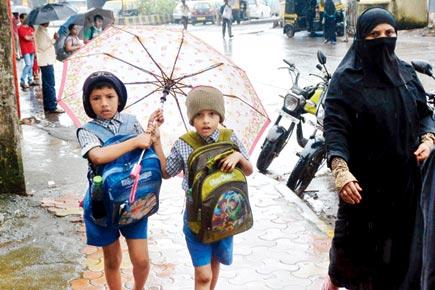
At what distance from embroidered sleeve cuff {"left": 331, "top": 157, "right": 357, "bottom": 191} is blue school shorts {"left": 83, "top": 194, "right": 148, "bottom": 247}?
3.60ft

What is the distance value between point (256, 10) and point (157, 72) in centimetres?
3399

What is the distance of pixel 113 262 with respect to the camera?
3.52m

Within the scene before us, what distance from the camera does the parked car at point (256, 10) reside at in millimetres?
36438

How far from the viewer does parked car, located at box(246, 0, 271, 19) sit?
3644 cm

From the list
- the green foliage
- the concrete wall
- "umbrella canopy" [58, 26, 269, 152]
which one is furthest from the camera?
the green foliage

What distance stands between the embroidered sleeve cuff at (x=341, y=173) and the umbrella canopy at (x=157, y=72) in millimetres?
704

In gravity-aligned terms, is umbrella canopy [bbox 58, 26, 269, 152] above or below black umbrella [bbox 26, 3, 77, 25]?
below

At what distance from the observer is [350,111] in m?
3.32

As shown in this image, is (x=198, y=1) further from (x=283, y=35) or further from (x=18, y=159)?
(x=18, y=159)

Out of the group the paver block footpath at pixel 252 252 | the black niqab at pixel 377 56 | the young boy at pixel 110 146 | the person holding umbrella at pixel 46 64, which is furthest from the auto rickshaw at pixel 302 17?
the young boy at pixel 110 146

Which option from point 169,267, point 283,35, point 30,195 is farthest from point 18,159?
point 283,35

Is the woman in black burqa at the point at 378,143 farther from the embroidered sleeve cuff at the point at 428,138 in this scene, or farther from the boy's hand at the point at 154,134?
the boy's hand at the point at 154,134

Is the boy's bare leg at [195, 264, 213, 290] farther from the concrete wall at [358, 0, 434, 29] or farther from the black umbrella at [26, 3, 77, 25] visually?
the concrete wall at [358, 0, 434, 29]

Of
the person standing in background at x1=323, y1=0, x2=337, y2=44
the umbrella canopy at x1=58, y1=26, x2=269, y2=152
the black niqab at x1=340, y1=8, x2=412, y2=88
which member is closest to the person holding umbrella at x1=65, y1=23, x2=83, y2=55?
the umbrella canopy at x1=58, y1=26, x2=269, y2=152
